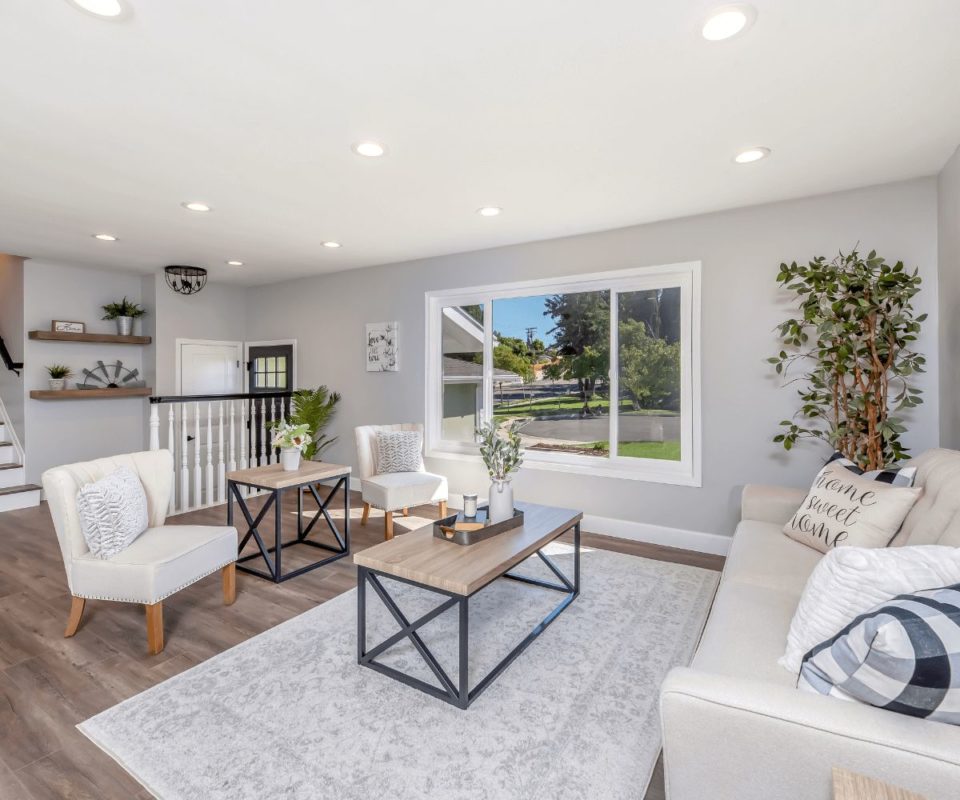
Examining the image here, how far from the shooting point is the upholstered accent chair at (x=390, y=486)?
4071mm

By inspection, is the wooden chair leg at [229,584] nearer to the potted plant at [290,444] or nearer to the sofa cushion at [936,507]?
the potted plant at [290,444]

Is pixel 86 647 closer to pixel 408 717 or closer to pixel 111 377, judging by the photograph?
pixel 408 717

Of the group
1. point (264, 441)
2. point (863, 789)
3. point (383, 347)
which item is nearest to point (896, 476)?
point (863, 789)

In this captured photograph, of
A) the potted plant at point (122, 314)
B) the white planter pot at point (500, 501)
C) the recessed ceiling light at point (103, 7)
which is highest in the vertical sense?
the recessed ceiling light at point (103, 7)

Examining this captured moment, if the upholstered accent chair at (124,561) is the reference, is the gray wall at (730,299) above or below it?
above

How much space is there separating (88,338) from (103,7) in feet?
16.2

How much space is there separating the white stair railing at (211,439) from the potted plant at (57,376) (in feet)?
2.95

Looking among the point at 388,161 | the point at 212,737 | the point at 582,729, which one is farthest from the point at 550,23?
the point at 212,737

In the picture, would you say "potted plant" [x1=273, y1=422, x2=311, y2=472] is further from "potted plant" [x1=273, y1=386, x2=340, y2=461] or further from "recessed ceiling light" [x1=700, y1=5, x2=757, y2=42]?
"recessed ceiling light" [x1=700, y1=5, x2=757, y2=42]

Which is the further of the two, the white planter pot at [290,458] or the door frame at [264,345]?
the door frame at [264,345]

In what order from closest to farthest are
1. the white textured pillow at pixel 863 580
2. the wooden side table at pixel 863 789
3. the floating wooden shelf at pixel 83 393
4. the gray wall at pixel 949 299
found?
the wooden side table at pixel 863 789 → the white textured pillow at pixel 863 580 → the gray wall at pixel 949 299 → the floating wooden shelf at pixel 83 393

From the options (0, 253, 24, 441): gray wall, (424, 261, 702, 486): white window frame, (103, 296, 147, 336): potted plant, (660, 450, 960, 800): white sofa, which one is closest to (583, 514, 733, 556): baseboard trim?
(424, 261, 702, 486): white window frame

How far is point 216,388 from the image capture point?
650cm

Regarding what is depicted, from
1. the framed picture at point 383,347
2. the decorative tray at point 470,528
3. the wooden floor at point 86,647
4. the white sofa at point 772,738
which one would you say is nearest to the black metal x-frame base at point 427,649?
the decorative tray at point 470,528
